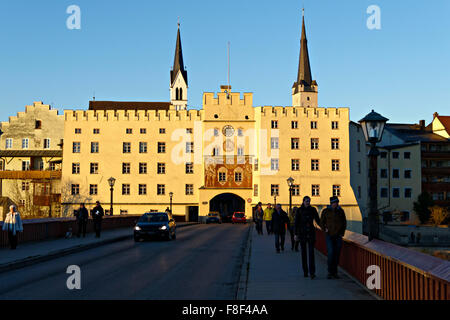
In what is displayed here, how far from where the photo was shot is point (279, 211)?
22.2 metres

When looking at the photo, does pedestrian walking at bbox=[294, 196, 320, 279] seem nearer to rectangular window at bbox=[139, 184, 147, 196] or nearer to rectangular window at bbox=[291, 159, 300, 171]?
rectangular window at bbox=[291, 159, 300, 171]

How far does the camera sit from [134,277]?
13.8m

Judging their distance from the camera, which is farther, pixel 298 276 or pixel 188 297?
pixel 298 276

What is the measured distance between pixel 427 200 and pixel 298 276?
78934 millimetres

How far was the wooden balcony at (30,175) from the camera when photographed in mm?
76875

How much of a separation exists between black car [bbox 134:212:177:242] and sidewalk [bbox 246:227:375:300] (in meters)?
11.8

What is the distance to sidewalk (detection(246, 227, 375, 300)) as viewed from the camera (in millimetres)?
10210

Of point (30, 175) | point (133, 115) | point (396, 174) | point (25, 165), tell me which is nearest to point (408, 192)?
point (396, 174)

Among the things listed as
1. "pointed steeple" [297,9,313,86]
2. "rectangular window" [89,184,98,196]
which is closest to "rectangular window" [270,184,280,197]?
"rectangular window" [89,184,98,196]

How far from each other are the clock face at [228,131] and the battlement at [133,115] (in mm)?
3962

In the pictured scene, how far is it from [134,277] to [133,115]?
211 ft

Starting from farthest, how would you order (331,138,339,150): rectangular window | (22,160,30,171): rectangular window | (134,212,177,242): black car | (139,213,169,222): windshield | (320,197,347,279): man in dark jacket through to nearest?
(22,160,30,171): rectangular window < (331,138,339,150): rectangular window < (139,213,169,222): windshield < (134,212,177,242): black car < (320,197,347,279): man in dark jacket
